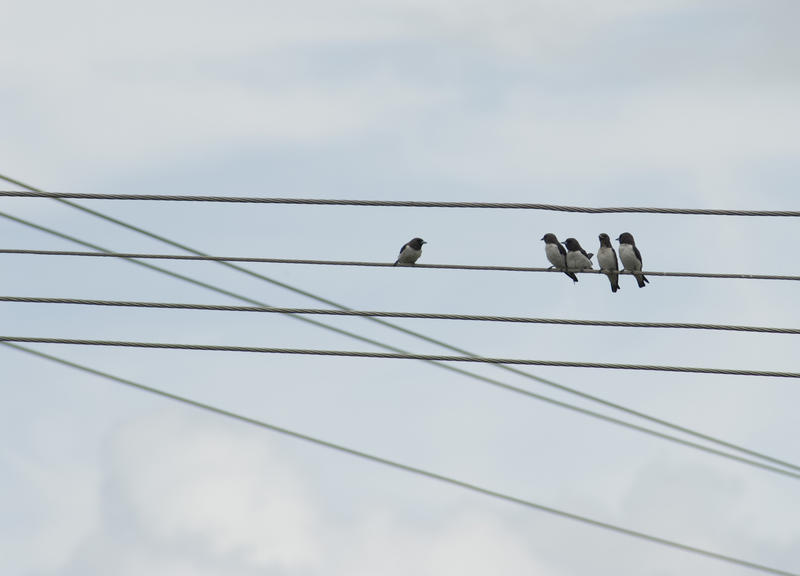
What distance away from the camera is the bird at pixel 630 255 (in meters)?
19.1

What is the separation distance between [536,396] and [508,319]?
6.55 metres

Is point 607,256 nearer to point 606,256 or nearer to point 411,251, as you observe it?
point 606,256

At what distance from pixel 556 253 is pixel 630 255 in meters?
0.90

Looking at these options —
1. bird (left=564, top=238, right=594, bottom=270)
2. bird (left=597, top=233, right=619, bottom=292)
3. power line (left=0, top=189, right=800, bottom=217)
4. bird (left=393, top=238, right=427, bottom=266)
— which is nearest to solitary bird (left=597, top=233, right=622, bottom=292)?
bird (left=597, top=233, right=619, bottom=292)

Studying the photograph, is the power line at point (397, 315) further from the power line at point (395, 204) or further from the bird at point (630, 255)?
the bird at point (630, 255)

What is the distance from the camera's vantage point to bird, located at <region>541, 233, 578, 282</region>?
62.6 ft

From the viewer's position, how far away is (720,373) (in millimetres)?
11273

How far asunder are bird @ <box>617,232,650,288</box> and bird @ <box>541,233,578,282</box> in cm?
66

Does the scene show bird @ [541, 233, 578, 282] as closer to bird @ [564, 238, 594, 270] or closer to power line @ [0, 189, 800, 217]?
bird @ [564, 238, 594, 270]

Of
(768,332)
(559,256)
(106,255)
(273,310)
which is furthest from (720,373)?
(559,256)

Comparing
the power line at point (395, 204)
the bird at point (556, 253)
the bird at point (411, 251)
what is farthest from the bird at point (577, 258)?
the power line at point (395, 204)

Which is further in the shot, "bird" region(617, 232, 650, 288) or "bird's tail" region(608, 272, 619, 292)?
"bird's tail" region(608, 272, 619, 292)

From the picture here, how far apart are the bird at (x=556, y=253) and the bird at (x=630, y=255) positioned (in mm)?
660

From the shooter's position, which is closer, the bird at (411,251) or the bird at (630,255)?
the bird at (630,255)
